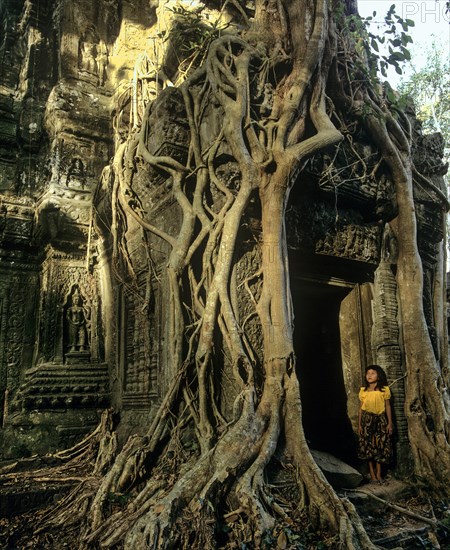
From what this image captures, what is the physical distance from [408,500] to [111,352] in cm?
303

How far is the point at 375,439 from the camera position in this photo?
448cm

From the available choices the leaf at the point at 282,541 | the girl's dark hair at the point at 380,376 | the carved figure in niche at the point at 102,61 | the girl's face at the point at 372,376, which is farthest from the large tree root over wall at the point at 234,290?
the carved figure in niche at the point at 102,61

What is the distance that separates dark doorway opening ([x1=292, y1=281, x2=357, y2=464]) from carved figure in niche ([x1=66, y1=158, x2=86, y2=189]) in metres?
2.65

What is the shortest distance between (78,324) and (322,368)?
2590 mm

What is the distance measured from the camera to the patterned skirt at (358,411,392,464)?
4422mm

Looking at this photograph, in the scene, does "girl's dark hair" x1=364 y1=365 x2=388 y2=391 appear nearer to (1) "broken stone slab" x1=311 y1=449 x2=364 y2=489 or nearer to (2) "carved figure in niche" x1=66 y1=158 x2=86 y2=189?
(1) "broken stone slab" x1=311 y1=449 x2=364 y2=489

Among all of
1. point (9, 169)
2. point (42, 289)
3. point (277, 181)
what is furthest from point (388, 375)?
point (9, 169)

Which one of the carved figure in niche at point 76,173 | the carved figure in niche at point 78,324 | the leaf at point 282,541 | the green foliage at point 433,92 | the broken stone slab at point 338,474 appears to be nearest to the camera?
the leaf at point 282,541

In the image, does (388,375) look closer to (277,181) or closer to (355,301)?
(355,301)

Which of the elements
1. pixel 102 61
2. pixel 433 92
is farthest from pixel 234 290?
pixel 433 92

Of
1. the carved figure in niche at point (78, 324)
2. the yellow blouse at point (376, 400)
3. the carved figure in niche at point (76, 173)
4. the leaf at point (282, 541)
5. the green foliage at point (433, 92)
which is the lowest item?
the leaf at point (282, 541)

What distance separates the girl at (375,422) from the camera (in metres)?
4.44

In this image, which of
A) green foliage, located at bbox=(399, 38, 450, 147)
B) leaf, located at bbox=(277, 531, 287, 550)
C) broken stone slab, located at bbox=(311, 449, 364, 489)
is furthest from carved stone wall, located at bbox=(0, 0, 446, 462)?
green foliage, located at bbox=(399, 38, 450, 147)

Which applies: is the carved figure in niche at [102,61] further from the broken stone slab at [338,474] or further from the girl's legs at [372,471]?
the girl's legs at [372,471]
